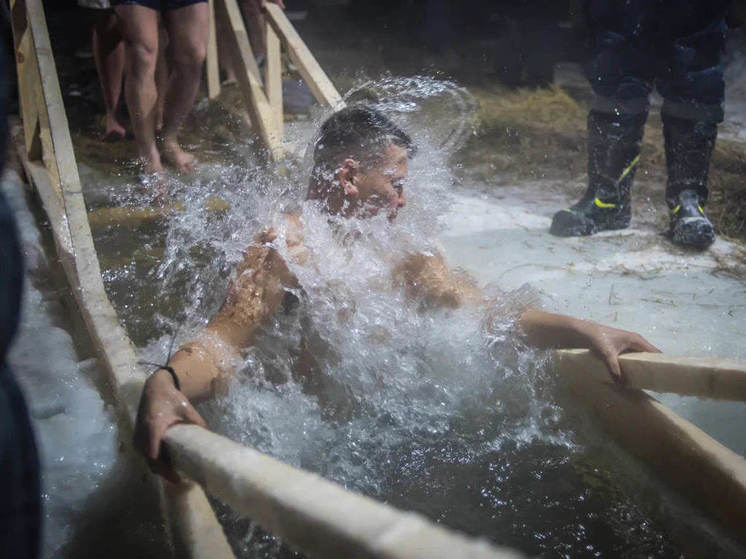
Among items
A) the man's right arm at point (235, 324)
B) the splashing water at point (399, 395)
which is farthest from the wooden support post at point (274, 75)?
the man's right arm at point (235, 324)

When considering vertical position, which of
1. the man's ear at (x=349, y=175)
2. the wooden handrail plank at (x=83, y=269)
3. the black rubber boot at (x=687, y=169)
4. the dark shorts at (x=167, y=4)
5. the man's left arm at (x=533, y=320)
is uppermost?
the dark shorts at (x=167, y=4)

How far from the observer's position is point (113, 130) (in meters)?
4.82

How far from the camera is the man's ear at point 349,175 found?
243cm

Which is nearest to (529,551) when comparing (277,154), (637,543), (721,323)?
(637,543)

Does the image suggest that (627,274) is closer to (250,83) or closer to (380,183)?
(380,183)

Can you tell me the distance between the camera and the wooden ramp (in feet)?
2.92

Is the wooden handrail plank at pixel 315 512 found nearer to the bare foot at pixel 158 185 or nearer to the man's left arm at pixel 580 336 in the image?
the man's left arm at pixel 580 336

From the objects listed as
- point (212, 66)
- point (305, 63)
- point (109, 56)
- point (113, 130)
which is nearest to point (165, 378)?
point (305, 63)

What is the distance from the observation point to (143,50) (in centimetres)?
371

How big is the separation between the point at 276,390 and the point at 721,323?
234cm

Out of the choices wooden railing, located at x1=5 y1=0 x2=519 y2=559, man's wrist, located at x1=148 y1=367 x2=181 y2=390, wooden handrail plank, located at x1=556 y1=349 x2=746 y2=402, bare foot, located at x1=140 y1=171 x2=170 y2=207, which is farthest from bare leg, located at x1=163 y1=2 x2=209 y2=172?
wooden handrail plank, located at x1=556 y1=349 x2=746 y2=402

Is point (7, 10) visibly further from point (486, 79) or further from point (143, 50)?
point (486, 79)

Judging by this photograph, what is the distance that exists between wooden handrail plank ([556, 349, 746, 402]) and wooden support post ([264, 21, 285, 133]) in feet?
9.32

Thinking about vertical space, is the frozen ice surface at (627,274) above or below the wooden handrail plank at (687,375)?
below
